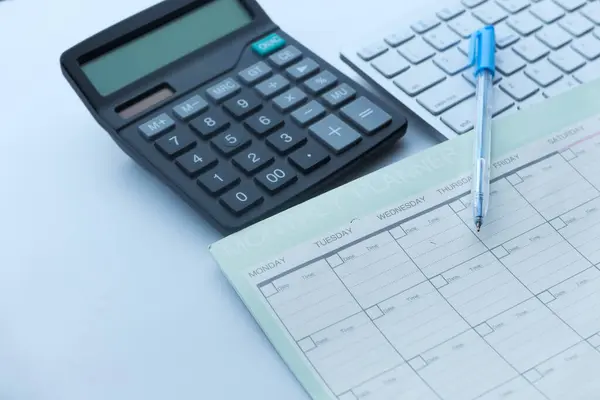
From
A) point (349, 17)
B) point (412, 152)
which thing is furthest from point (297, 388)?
point (349, 17)

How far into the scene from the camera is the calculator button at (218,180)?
406mm

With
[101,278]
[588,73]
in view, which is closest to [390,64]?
[588,73]

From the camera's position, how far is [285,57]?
18.9 inches

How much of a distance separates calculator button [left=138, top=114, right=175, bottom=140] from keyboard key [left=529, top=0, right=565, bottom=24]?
0.26m

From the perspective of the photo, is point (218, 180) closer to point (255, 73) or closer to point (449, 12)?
point (255, 73)

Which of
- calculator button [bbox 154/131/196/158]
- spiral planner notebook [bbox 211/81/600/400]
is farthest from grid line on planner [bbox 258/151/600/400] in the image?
calculator button [bbox 154/131/196/158]

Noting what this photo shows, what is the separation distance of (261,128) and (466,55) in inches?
5.9

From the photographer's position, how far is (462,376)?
1.07ft

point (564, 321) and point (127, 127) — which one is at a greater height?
point (127, 127)

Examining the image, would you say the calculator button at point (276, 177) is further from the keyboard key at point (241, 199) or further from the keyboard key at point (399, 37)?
the keyboard key at point (399, 37)

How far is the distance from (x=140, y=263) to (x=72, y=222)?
0.06 m

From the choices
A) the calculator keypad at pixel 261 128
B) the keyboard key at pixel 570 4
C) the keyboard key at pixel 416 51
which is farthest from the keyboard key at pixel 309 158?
the keyboard key at pixel 570 4

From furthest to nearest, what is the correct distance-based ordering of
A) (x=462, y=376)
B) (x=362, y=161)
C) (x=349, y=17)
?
(x=349, y=17)
(x=362, y=161)
(x=462, y=376)

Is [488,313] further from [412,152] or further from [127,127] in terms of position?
[127,127]
